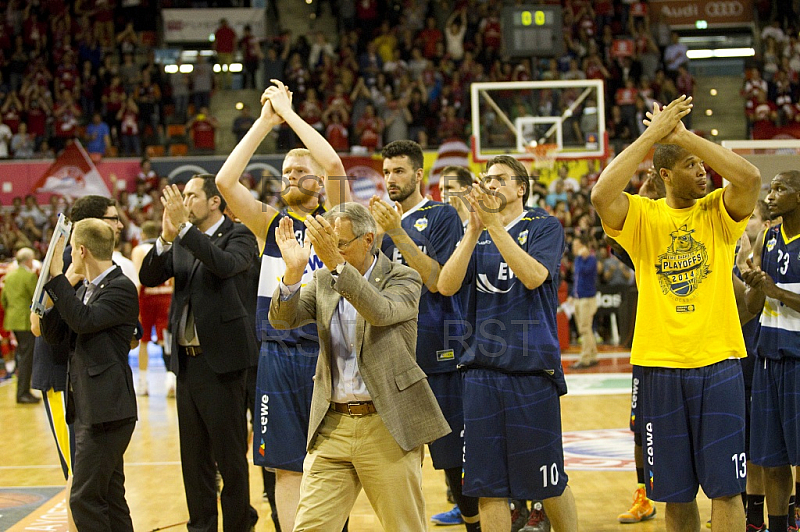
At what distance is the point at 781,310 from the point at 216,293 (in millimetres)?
3734

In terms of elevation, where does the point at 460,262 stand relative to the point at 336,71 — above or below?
below

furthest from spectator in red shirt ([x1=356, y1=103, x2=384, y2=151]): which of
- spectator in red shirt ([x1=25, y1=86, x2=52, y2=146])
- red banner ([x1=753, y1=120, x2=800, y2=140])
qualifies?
red banner ([x1=753, y1=120, x2=800, y2=140])

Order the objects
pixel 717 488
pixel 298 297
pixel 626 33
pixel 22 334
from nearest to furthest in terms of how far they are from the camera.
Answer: pixel 298 297 → pixel 717 488 → pixel 22 334 → pixel 626 33

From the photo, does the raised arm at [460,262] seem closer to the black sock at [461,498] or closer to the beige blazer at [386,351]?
the beige blazer at [386,351]

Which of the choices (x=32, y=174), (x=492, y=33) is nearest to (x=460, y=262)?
(x=32, y=174)

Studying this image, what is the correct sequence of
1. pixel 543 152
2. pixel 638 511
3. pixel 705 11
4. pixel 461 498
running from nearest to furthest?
pixel 461 498, pixel 638 511, pixel 543 152, pixel 705 11

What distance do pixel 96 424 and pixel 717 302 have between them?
3.62m

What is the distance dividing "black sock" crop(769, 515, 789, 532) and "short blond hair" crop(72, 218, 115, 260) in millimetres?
4540

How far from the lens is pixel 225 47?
25078 mm

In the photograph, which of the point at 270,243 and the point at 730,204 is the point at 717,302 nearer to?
the point at 730,204

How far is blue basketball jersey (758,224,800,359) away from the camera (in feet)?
18.9

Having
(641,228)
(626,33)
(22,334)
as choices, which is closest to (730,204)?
(641,228)

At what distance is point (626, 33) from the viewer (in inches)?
1006

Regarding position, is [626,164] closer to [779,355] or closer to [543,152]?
[779,355]
